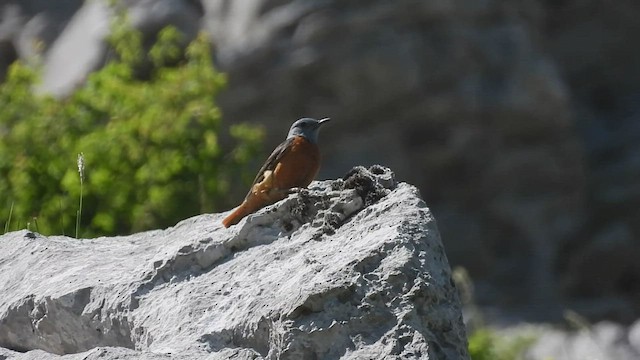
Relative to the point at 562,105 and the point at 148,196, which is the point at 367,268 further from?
the point at 562,105

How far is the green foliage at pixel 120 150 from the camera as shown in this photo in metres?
10.2

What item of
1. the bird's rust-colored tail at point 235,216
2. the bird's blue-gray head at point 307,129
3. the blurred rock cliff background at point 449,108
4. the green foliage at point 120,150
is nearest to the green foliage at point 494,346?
the bird's blue-gray head at point 307,129

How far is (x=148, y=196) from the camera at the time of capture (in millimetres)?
10445

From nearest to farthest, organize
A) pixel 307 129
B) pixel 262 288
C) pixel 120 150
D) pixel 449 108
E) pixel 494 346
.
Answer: pixel 262 288, pixel 307 129, pixel 494 346, pixel 120 150, pixel 449 108

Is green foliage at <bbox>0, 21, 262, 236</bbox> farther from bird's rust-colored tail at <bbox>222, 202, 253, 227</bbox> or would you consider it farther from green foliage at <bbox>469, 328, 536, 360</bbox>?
bird's rust-colored tail at <bbox>222, 202, 253, 227</bbox>

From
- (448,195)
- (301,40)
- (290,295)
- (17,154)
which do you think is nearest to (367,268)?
(290,295)

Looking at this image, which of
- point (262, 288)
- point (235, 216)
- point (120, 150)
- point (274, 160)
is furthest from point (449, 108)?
point (262, 288)

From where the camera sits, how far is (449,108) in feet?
47.9

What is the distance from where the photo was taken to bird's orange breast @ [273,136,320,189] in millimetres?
5625

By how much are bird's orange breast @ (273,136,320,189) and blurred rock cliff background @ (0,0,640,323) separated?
8256mm

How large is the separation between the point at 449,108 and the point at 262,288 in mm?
11006

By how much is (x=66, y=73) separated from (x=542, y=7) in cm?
659

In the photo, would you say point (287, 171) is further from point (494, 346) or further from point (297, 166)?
point (494, 346)

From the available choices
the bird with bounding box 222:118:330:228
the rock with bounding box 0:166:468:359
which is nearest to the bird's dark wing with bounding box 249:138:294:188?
the bird with bounding box 222:118:330:228
